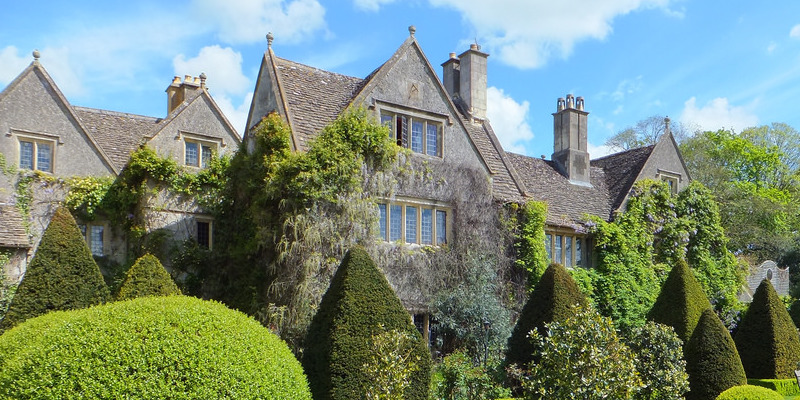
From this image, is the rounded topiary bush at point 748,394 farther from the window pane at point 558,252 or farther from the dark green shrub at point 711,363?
the window pane at point 558,252

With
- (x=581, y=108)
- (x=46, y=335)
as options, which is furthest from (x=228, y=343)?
(x=581, y=108)

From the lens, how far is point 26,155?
18.2 m

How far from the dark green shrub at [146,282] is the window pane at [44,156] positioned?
6717 mm

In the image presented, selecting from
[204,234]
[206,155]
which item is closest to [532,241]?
[204,234]

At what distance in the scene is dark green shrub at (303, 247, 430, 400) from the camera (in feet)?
37.6

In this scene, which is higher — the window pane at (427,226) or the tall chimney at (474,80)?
the tall chimney at (474,80)

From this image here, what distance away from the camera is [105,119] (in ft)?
72.1

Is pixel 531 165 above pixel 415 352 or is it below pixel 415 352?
above

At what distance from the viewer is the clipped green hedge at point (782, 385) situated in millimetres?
17516

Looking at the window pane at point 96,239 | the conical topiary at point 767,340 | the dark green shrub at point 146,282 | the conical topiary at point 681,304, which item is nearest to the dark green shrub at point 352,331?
the dark green shrub at point 146,282

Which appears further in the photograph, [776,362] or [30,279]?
[776,362]

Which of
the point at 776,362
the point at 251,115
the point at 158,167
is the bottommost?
the point at 776,362

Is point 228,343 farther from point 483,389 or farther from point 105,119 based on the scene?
point 105,119

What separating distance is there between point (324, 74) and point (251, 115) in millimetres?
2184
